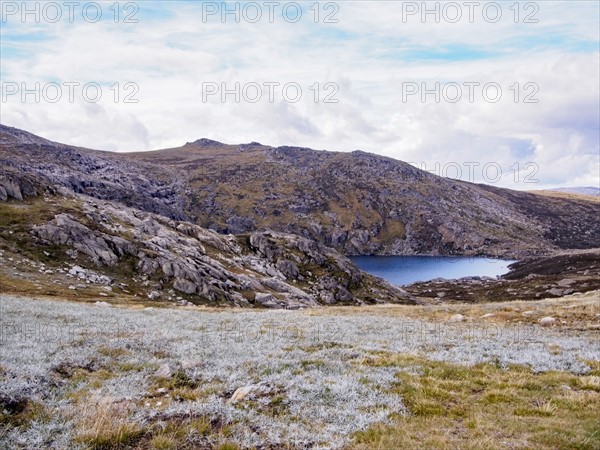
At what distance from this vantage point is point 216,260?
95.2 metres

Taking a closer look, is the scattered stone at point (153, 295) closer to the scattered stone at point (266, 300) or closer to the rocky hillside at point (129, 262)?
the rocky hillside at point (129, 262)

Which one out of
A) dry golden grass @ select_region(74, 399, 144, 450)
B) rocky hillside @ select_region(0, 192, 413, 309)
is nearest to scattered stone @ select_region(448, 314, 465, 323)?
dry golden grass @ select_region(74, 399, 144, 450)

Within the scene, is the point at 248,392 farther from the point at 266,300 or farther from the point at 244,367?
the point at 266,300

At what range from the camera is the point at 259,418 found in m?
10.4

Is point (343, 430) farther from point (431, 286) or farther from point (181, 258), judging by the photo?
point (431, 286)

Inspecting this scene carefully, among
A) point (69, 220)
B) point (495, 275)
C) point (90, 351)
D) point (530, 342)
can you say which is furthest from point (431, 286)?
point (90, 351)

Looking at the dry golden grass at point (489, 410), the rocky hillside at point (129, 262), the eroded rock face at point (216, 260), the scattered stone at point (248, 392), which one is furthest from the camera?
the eroded rock face at point (216, 260)

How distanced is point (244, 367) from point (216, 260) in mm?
81741

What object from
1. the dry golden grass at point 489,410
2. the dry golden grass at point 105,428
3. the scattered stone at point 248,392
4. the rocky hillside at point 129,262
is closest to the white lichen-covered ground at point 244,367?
the scattered stone at point 248,392

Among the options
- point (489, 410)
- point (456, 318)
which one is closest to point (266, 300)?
point (456, 318)

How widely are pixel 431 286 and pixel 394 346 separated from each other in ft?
489

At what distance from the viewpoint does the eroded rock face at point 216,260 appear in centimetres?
7356

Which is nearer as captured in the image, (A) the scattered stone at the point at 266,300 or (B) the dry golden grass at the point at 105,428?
(B) the dry golden grass at the point at 105,428

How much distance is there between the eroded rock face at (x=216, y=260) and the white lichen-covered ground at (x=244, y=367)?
1871 inches
